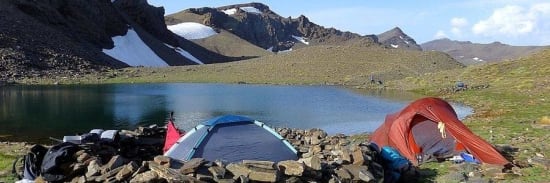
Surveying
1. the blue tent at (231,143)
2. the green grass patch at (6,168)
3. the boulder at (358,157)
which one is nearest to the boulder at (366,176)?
the boulder at (358,157)

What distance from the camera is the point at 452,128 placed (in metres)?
18.9

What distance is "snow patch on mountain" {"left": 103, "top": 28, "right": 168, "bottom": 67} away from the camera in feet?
489

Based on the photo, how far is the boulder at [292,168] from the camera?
1345 cm

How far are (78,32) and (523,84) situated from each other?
116m

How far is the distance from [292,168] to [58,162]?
5872mm

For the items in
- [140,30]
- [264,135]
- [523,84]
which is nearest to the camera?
[264,135]

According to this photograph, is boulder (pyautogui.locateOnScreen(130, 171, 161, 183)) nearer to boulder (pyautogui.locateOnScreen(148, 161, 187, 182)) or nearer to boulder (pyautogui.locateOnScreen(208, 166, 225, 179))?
boulder (pyautogui.locateOnScreen(148, 161, 187, 182))

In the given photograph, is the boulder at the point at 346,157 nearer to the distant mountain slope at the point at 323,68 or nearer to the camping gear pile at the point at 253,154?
the camping gear pile at the point at 253,154

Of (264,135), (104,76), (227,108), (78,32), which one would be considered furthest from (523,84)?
(78,32)

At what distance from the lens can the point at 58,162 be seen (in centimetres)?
1424

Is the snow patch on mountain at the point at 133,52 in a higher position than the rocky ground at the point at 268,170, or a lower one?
higher

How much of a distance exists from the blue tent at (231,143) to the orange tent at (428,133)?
16.7 ft

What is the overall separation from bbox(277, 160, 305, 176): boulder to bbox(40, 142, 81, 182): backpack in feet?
17.4

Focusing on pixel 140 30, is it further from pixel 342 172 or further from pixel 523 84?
pixel 342 172
